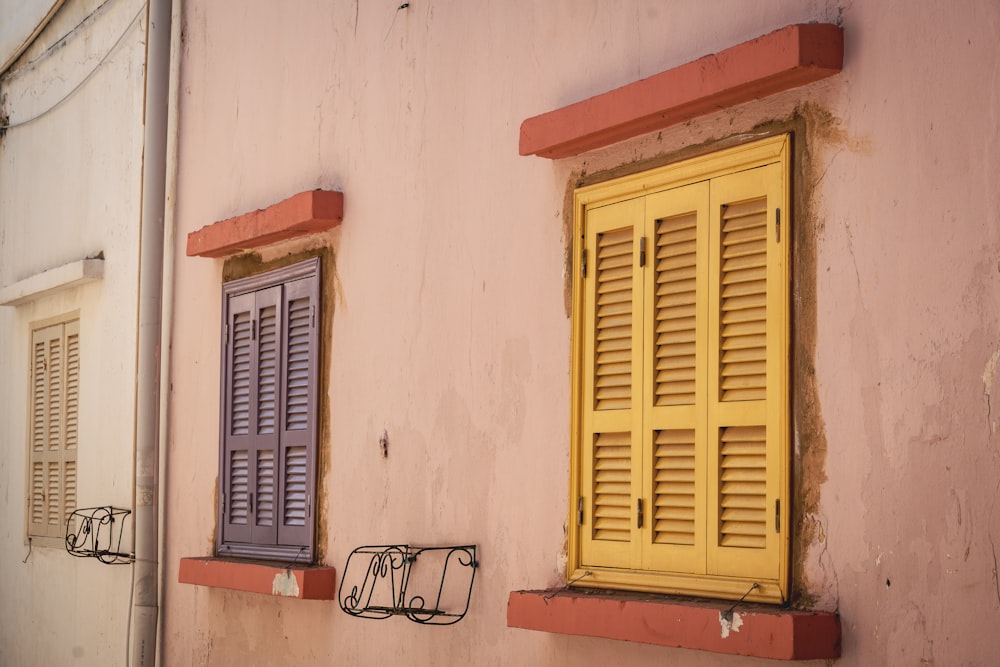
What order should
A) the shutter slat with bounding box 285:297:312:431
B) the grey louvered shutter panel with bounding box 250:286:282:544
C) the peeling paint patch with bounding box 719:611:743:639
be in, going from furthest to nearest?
the grey louvered shutter panel with bounding box 250:286:282:544
the shutter slat with bounding box 285:297:312:431
the peeling paint patch with bounding box 719:611:743:639

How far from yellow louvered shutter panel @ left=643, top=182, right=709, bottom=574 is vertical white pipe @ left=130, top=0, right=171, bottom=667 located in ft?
12.6

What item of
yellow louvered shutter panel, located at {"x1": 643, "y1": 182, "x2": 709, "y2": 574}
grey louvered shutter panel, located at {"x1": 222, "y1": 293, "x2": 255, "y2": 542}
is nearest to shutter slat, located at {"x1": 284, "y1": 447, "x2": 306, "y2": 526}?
grey louvered shutter panel, located at {"x1": 222, "y1": 293, "x2": 255, "y2": 542}

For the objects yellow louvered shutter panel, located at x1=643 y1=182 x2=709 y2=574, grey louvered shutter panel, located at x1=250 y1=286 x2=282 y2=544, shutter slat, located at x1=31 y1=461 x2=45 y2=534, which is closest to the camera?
yellow louvered shutter panel, located at x1=643 y1=182 x2=709 y2=574

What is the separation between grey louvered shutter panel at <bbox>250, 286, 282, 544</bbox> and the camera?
20.8 feet

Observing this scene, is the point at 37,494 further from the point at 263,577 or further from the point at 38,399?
the point at 263,577

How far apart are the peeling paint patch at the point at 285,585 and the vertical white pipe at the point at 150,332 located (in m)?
1.65

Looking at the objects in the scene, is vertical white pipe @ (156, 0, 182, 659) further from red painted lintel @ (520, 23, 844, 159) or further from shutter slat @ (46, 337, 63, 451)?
red painted lintel @ (520, 23, 844, 159)

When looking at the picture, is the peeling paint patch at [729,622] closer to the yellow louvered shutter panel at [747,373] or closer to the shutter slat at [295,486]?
the yellow louvered shutter panel at [747,373]

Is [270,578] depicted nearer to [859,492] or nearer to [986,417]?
[859,492]

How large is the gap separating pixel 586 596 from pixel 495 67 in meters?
1.97

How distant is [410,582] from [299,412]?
1175mm

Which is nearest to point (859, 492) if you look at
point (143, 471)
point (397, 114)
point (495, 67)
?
point (495, 67)

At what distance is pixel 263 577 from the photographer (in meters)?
6.02

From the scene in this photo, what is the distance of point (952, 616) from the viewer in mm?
3377
